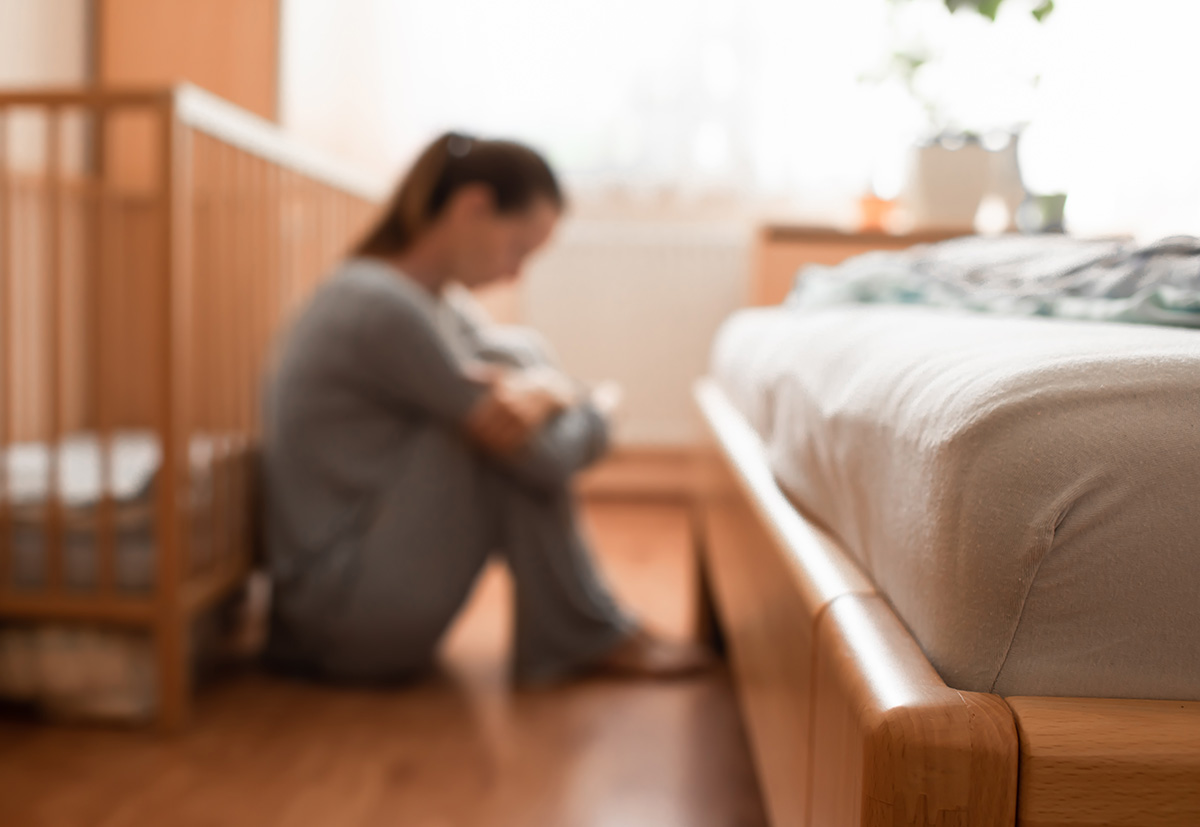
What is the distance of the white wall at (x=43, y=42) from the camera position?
222 cm

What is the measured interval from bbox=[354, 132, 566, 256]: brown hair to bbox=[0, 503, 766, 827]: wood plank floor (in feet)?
2.21

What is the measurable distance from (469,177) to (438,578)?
578 millimetres

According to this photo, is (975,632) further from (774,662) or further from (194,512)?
(194,512)

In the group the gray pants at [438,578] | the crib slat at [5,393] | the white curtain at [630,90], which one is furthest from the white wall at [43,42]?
the gray pants at [438,578]

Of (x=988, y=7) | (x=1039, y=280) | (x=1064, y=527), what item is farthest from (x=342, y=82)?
(x=1064, y=527)

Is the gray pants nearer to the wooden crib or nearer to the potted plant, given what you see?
the wooden crib

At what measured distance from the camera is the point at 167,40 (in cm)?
276

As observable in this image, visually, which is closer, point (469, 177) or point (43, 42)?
point (469, 177)

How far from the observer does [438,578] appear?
1.44 meters

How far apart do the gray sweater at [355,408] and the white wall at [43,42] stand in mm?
1253

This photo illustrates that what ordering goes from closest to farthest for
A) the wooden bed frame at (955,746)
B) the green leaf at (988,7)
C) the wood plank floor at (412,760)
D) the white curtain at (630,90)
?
the wooden bed frame at (955,746), the wood plank floor at (412,760), the green leaf at (988,7), the white curtain at (630,90)

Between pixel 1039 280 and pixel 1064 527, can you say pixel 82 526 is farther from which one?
pixel 1064 527

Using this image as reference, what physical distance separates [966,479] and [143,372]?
2155 millimetres

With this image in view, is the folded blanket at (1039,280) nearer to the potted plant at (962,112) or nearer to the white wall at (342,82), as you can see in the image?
the potted plant at (962,112)
